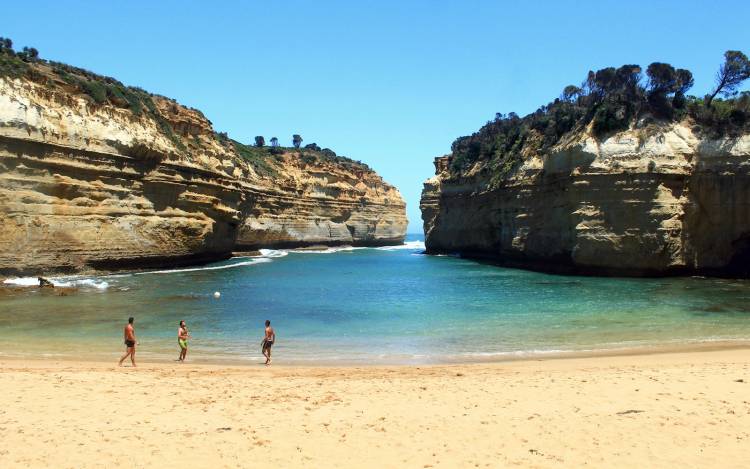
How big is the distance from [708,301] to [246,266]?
30.4m

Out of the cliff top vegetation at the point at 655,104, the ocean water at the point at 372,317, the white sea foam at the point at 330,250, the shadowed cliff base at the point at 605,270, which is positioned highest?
the cliff top vegetation at the point at 655,104

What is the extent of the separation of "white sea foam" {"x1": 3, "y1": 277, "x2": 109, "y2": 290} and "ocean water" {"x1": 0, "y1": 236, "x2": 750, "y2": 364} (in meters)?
0.09

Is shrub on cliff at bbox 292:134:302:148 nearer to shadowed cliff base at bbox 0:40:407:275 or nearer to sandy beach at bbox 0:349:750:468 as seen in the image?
shadowed cliff base at bbox 0:40:407:275

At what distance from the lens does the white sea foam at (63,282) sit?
25688 mm

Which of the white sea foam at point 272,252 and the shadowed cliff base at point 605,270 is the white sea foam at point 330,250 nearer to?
the white sea foam at point 272,252

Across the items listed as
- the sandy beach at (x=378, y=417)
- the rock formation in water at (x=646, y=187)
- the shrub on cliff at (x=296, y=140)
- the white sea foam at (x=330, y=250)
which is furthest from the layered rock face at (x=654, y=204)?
the shrub on cliff at (x=296, y=140)

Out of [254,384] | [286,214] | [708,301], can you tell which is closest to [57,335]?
[254,384]

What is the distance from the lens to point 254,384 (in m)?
10.1

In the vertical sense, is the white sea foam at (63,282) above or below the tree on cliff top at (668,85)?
below

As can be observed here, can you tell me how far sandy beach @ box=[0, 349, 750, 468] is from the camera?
20.9 feet

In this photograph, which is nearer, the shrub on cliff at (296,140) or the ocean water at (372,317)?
the ocean water at (372,317)

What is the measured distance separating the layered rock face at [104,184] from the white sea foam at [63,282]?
0.70m

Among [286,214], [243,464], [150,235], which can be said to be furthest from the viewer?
[286,214]

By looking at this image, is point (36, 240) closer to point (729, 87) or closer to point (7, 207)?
point (7, 207)
